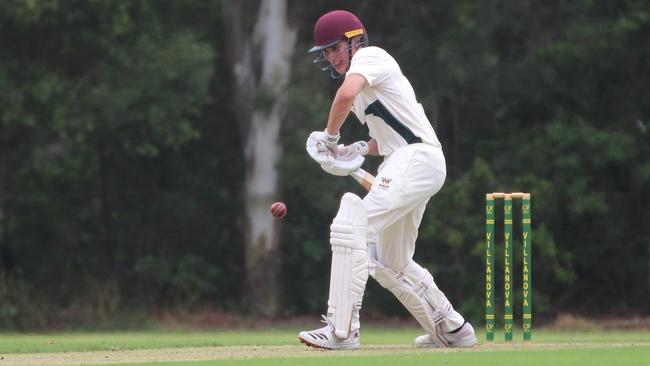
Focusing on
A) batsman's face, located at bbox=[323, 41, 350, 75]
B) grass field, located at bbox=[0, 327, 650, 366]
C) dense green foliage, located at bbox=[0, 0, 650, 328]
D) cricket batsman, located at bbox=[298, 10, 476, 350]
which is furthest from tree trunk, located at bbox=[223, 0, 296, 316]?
cricket batsman, located at bbox=[298, 10, 476, 350]

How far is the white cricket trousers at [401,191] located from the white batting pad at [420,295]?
0.15 m

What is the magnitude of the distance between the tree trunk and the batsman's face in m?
13.4

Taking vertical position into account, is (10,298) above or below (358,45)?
below

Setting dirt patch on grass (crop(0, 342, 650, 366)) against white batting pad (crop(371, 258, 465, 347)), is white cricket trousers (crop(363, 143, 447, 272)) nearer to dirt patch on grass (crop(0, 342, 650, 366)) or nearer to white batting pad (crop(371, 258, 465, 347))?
white batting pad (crop(371, 258, 465, 347))

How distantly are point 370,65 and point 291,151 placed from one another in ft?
45.9

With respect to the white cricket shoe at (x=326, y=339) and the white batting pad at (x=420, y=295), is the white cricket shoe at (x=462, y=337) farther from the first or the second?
the white cricket shoe at (x=326, y=339)

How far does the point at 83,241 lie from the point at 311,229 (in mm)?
3993

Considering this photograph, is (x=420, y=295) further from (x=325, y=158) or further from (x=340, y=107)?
(x=340, y=107)

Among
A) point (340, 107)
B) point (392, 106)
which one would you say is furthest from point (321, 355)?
point (392, 106)

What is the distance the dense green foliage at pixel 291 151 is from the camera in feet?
65.1

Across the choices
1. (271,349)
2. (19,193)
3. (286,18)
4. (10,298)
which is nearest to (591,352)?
(271,349)

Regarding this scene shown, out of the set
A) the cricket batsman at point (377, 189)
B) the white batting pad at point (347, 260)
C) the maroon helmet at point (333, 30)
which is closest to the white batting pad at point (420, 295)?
the cricket batsman at point (377, 189)

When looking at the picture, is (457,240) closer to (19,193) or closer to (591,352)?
(19,193)

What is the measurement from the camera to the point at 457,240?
68.8ft
